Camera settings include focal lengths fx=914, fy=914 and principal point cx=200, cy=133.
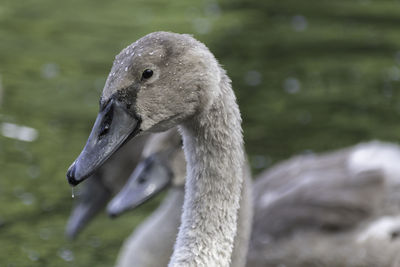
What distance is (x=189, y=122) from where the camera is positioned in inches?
165

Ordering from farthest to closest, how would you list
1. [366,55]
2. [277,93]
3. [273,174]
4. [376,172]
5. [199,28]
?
[199,28] → [366,55] → [277,93] → [273,174] → [376,172]

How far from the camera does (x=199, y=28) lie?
12352 mm

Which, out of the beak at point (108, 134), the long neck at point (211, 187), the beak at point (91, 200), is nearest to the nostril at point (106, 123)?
the beak at point (108, 134)

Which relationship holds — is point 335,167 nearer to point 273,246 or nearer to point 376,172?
point 376,172

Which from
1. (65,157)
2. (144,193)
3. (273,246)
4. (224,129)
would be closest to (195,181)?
(224,129)

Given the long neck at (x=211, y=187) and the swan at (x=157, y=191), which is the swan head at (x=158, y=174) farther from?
the long neck at (x=211, y=187)

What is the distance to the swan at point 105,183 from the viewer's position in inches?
285

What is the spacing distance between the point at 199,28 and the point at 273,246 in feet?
20.7

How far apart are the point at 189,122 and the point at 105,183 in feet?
10.6

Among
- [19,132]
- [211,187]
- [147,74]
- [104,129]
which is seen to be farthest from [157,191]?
[19,132]

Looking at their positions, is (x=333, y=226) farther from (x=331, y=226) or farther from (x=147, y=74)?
→ (x=147, y=74)

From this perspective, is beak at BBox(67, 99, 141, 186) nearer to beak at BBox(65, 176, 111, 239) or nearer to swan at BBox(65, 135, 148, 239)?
swan at BBox(65, 135, 148, 239)

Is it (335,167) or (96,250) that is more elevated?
(335,167)

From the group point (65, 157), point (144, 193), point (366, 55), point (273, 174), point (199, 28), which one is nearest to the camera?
point (144, 193)
